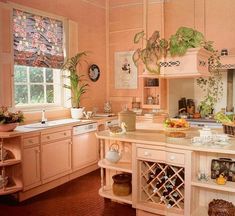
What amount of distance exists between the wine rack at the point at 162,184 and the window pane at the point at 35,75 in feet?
6.21

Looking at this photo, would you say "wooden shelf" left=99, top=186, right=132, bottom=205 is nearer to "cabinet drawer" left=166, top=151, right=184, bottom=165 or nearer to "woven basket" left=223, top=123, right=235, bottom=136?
"cabinet drawer" left=166, top=151, right=184, bottom=165

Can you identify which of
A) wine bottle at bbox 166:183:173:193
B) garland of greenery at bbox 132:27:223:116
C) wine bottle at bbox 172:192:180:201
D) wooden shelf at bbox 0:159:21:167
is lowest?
wine bottle at bbox 172:192:180:201

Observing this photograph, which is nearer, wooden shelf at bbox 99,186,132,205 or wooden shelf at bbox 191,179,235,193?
wooden shelf at bbox 191,179,235,193

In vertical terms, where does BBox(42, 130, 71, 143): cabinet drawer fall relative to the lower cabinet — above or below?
above

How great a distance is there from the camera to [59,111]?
3912mm

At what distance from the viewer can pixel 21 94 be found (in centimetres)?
348

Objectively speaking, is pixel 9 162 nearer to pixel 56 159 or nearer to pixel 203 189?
pixel 56 159

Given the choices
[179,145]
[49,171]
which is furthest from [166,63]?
[49,171]

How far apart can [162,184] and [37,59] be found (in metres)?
2.14

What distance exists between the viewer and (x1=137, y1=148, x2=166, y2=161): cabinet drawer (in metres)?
2.30

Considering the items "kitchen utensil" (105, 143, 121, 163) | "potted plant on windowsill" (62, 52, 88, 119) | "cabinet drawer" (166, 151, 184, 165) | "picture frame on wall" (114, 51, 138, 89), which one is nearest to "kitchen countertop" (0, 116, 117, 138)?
"potted plant on windowsill" (62, 52, 88, 119)

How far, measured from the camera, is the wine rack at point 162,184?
2229 millimetres

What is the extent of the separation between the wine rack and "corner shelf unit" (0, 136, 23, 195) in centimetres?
125

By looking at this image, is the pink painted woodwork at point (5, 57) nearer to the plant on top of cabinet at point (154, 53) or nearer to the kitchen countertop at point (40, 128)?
the kitchen countertop at point (40, 128)
